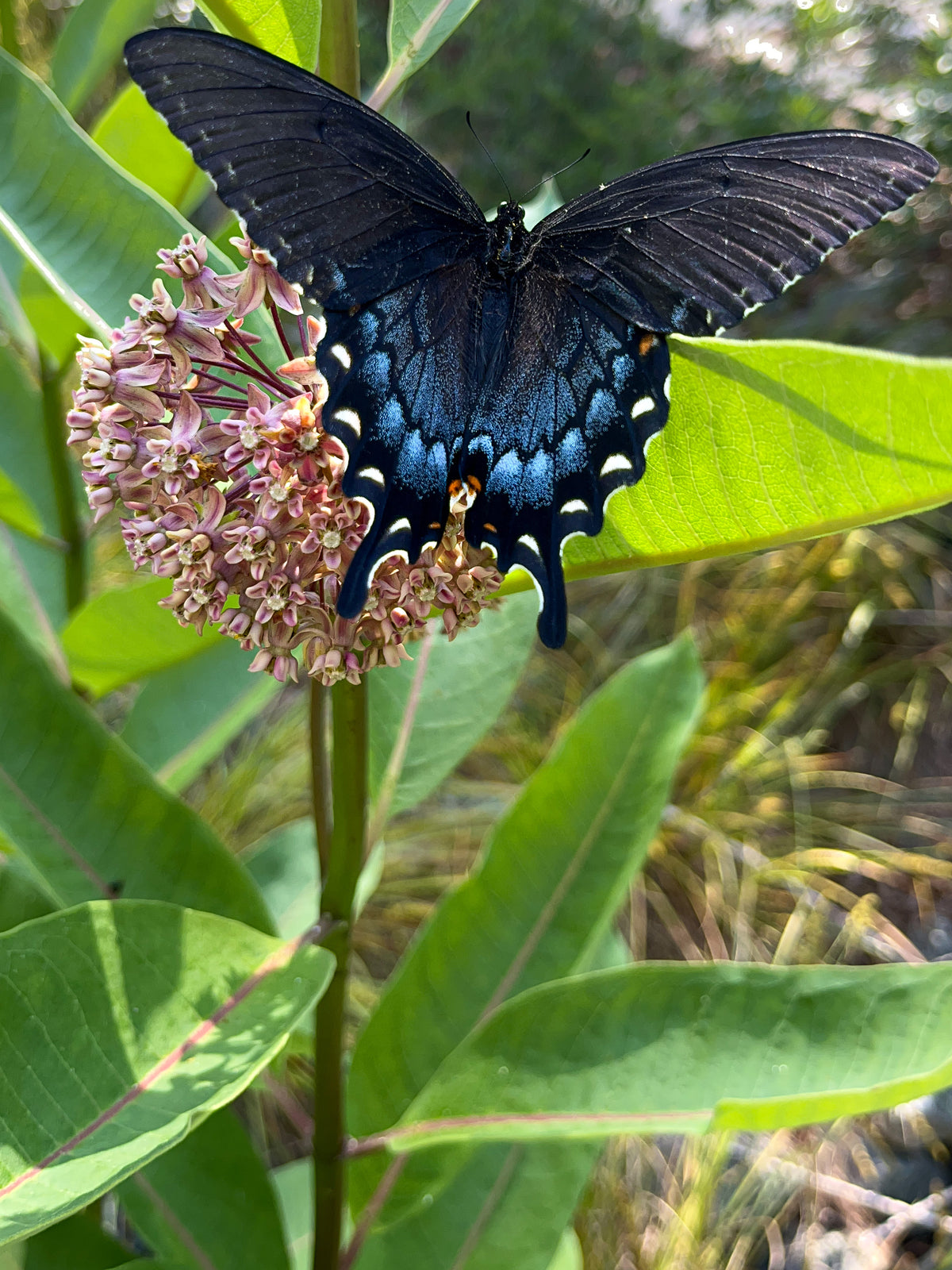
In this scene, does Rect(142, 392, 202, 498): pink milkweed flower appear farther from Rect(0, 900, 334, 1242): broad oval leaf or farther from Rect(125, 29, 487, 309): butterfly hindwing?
Rect(0, 900, 334, 1242): broad oval leaf

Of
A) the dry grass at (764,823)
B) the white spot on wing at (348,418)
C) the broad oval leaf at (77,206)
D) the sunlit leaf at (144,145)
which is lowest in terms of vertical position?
the dry grass at (764,823)

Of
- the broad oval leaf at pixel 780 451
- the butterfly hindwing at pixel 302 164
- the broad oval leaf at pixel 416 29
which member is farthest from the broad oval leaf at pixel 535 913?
the broad oval leaf at pixel 416 29

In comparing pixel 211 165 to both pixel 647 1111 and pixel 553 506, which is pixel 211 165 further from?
pixel 647 1111

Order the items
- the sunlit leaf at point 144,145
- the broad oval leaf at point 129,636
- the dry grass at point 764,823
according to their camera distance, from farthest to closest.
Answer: the dry grass at point 764,823
the sunlit leaf at point 144,145
the broad oval leaf at point 129,636

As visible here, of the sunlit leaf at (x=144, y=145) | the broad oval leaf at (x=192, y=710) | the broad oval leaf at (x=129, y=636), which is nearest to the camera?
the broad oval leaf at (x=129, y=636)

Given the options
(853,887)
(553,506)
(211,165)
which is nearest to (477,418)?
(553,506)

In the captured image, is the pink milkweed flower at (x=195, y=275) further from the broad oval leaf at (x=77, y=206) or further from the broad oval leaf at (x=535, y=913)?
the broad oval leaf at (x=535, y=913)

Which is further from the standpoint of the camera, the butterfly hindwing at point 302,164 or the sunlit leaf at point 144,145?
the sunlit leaf at point 144,145

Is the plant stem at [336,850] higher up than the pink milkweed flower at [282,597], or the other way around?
the pink milkweed flower at [282,597]
